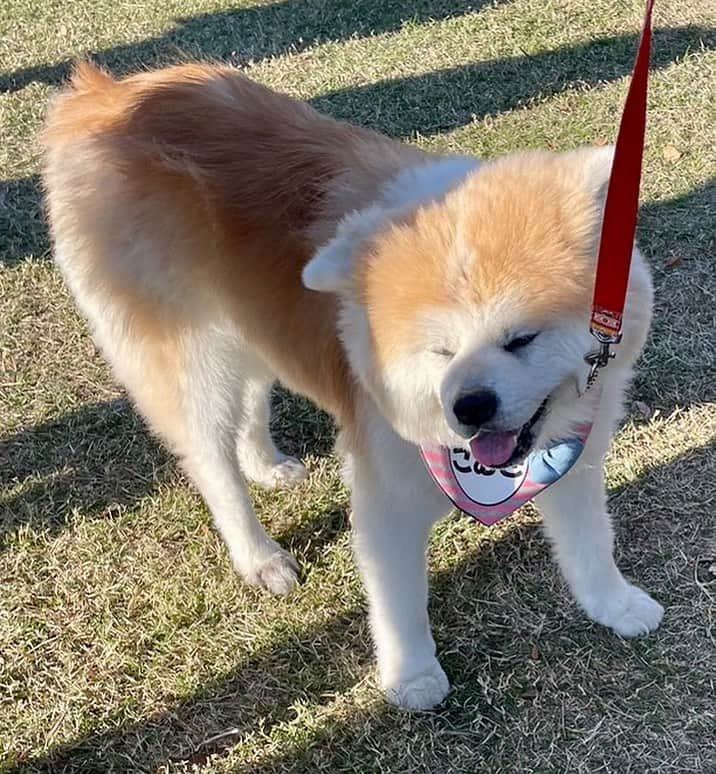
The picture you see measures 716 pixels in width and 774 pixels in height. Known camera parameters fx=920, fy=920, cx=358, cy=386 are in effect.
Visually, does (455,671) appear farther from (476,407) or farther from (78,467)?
(78,467)

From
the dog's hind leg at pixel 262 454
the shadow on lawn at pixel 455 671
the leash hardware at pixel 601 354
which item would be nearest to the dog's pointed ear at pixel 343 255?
the leash hardware at pixel 601 354

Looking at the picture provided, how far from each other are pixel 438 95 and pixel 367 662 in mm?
3302

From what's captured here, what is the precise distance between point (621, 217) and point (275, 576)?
160 centimetres

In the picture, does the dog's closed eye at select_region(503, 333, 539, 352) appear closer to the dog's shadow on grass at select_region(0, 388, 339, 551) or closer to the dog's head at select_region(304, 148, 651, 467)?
the dog's head at select_region(304, 148, 651, 467)

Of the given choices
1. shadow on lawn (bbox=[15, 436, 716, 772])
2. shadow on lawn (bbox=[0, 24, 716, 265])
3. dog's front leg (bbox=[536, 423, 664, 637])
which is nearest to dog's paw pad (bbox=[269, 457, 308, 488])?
shadow on lawn (bbox=[15, 436, 716, 772])

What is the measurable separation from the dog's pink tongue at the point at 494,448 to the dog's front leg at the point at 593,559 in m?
0.61

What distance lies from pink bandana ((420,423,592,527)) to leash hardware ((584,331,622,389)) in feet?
0.85

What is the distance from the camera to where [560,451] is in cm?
203

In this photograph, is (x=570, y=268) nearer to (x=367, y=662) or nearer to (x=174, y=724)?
(x=367, y=662)

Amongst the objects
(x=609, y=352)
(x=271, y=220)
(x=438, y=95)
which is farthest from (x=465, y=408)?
(x=438, y=95)

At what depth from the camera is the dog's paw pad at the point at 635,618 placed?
251cm

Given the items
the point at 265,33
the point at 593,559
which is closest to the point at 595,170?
the point at 593,559

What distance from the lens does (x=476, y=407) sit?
5.40 ft

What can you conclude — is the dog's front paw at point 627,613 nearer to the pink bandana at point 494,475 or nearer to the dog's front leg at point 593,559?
the dog's front leg at point 593,559
